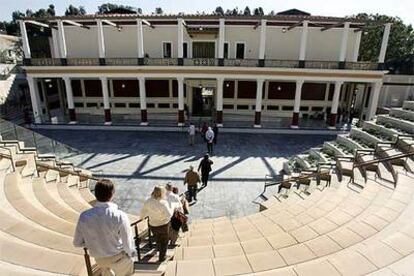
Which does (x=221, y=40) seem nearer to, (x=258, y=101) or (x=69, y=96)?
(x=258, y=101)

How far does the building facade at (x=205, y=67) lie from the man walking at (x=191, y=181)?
10.6 metres

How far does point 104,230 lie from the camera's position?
3096 mm

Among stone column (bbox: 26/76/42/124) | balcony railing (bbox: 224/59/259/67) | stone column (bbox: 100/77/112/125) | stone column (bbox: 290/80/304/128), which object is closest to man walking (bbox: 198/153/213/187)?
balcony railing (bbox: 224/59/259/67)

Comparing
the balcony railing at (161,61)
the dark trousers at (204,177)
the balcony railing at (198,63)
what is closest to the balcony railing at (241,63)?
the balcony railing at (198,63)

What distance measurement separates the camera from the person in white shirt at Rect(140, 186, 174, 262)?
187 inches

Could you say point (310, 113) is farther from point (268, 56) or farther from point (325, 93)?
point (268, 56)

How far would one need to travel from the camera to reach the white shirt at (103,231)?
121 inches

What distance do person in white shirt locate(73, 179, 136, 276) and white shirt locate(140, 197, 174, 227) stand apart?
4.82ft

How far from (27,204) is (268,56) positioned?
20554mm

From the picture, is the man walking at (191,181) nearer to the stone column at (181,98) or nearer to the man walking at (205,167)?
the man walking at (205,167)

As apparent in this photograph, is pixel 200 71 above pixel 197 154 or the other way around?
above

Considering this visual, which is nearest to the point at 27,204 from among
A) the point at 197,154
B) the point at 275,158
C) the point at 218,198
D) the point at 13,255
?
the point at 13,255

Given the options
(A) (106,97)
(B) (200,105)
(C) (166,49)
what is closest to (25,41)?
(A) (106,97)

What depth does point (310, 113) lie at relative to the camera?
24.0 metres
